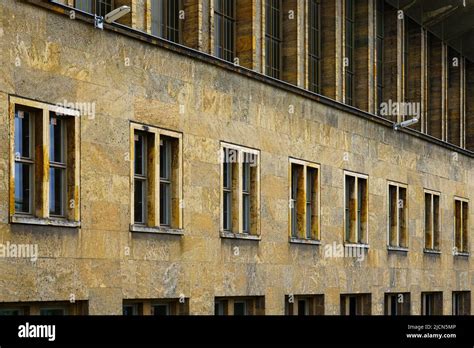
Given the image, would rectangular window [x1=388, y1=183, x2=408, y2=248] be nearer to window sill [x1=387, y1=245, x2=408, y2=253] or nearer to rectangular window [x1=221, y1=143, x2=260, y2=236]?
window sill [x1=387, y1=245, x2=408, y2=253]

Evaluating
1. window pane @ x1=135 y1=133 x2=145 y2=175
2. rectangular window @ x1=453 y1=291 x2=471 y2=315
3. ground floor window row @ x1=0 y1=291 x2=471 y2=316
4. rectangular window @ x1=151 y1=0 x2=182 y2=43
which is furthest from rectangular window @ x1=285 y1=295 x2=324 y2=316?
rectangular window @ x1=453 y1=291 x2=471 y2=315

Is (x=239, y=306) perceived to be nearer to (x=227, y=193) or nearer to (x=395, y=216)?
(x=227, y=193)

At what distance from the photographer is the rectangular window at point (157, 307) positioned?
22281 millimetres

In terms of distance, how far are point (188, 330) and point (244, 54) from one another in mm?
12049

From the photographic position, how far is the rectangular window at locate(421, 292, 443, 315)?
38500 mm

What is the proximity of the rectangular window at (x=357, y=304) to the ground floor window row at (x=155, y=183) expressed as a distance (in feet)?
5.39

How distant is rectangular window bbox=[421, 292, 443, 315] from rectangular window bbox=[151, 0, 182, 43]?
16.6m

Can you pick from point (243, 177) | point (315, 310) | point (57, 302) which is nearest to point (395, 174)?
point (315, 310)

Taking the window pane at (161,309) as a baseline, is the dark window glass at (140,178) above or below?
above

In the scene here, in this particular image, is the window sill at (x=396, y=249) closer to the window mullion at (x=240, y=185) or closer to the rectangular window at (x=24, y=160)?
the window mullion at (x=240, y=185)

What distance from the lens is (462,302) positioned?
4253 centimetres

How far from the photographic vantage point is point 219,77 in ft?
83.1

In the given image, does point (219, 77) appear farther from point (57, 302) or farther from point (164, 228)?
point (57, 302)

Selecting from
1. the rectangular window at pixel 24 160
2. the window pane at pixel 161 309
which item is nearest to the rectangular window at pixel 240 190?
the window pane at pixel 161 309
